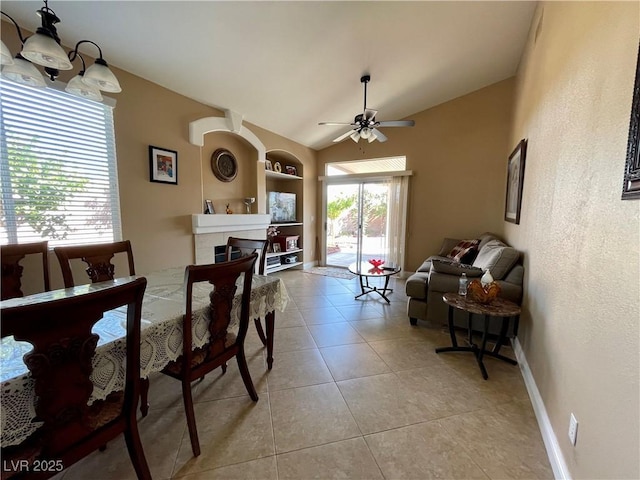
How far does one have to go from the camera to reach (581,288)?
4.19 feet

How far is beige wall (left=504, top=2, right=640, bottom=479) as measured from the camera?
94 cm

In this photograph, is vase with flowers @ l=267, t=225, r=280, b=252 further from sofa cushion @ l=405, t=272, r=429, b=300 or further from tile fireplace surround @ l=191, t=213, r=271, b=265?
sofa cushion @ l=405, t=272, r=429, b=300

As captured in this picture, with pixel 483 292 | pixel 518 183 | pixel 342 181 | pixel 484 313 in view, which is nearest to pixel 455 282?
pixel 483 292

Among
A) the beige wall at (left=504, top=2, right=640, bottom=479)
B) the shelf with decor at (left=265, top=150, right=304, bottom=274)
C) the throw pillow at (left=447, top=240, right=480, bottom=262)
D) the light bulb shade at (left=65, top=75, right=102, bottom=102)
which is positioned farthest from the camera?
the shelf with decor at (left=265, top=150, right=304, bottom=274)

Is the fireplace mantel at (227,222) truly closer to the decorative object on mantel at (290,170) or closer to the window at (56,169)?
the window at (56,169)

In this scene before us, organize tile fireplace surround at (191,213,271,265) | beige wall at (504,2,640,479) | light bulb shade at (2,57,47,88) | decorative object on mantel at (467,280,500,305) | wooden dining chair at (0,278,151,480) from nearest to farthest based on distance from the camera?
wooden dining chair at (0,278,151,480), beige wall at (504,2,640,479), light bulb shade at (2,57,47,88), decorative object on mantel at (467,280,500,305), tile fireplace surround at (191,213,271,265)

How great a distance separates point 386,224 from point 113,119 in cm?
443

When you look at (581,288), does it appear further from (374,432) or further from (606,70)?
(374,432)

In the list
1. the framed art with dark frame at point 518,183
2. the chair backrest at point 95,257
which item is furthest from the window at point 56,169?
the framed art with dark frame at point 518,183

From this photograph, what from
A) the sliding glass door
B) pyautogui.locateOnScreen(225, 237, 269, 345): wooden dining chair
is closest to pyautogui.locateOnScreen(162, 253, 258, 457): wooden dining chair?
pyautogui.locateOnScreen(225, 237, 269, 345): wooden dining chair

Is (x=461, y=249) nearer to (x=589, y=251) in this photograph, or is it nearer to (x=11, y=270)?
(x=589, y=251)

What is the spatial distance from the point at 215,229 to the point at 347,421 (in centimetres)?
304

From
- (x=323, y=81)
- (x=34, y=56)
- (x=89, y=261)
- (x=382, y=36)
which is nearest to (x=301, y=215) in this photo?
(x=323, y=81)

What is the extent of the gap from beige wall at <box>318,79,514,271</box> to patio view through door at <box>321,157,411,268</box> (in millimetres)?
232
